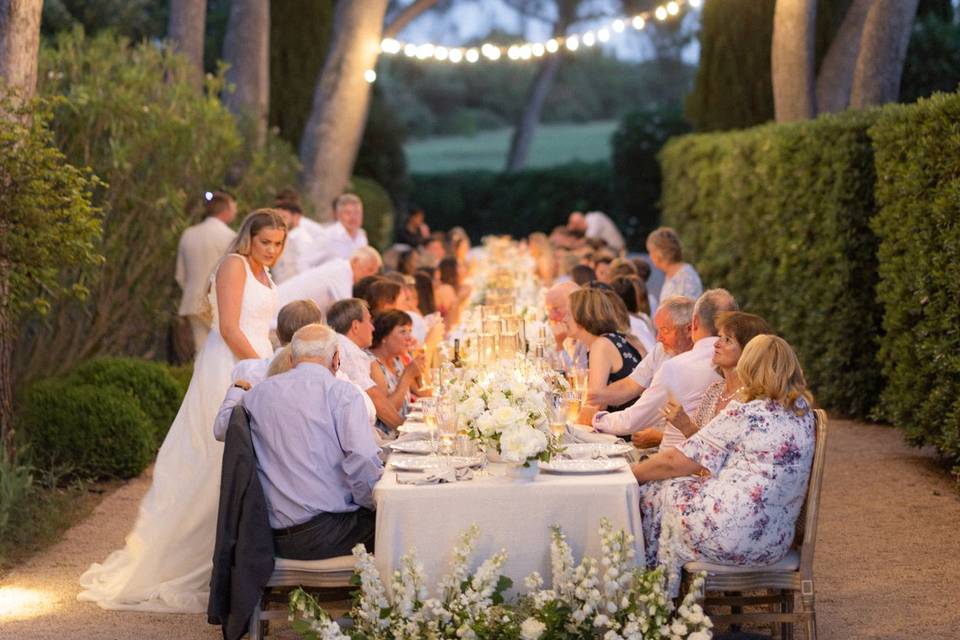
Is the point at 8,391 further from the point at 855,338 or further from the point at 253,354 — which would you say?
the point at 855,338

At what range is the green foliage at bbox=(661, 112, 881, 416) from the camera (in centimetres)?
965

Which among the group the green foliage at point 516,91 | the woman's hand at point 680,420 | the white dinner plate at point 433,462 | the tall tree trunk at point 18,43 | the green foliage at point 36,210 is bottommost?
the white dinner plate at point 433,462

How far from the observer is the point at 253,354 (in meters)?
6.25

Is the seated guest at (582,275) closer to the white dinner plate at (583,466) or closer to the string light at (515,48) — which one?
the white dinner plate at (583,466)

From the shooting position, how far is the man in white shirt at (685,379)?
551 cm

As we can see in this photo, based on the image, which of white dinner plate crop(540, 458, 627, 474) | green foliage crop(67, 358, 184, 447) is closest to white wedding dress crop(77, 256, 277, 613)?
white dinner plate crop(540, 458, 627, 474)

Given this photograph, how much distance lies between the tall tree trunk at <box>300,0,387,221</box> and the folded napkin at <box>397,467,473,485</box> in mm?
12099

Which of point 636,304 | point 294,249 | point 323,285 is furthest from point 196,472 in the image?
point 294,249

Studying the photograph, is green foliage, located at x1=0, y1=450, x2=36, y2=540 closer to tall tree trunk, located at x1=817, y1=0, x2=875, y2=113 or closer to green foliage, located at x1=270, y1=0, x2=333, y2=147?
tall tree trunk, located at x1=817, y1=0, x2=875, y2=113

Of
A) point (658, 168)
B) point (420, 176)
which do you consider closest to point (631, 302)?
point (658, 168)

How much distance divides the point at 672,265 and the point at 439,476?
16.6 ft

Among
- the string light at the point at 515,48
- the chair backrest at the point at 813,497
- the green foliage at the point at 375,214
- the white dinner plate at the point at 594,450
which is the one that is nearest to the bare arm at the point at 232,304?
the white dinner plate at the point at 594,450

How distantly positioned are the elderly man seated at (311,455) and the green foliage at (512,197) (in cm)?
2557

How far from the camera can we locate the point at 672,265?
30.6 ft
